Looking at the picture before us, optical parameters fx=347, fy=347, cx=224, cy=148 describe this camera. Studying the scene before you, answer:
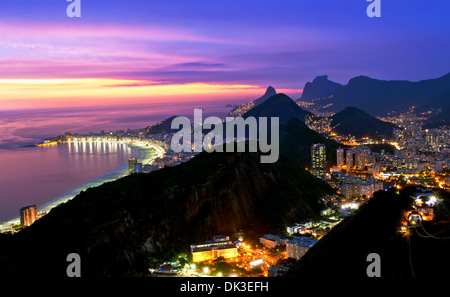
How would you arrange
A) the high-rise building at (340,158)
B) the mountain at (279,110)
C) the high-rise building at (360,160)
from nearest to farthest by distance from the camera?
1. the high-rise building at (360,160)
2. the high-rise building at (340,158)
3. the mountain at (279,110)

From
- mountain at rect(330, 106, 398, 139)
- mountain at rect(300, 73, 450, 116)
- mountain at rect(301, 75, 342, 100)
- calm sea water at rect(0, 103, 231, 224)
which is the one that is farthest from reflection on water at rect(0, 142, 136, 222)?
mountain at rect(301, 75, 342, 100)

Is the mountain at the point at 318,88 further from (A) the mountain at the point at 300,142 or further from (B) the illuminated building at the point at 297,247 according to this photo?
(B) the illuminated building at the point at 297,247

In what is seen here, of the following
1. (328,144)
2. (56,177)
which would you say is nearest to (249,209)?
(56,177)

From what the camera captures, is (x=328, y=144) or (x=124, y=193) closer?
(x=124, y=193)

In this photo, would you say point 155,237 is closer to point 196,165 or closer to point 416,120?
point 196,165

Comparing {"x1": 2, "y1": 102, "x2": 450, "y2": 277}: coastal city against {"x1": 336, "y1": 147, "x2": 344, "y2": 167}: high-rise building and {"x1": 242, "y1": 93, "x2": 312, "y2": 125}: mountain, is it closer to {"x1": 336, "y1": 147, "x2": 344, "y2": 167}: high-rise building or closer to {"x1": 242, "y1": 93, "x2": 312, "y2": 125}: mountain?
{"x1": 336, "y1": 147, "x2": 344, "y2": 167}: high-rise building

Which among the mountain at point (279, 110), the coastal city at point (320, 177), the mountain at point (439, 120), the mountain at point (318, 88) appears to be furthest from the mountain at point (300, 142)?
the mountain at point (318, 88)
